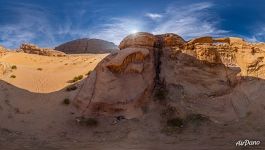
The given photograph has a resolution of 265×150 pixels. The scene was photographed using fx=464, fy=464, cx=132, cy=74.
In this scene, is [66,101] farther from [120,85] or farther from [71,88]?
[120,85]

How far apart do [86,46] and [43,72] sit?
110 feet

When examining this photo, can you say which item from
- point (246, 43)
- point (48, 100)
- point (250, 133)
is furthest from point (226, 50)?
point (48, 100)

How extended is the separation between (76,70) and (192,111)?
33.1 ft

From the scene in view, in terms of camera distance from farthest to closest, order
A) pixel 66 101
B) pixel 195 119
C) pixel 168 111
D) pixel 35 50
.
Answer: pixel 35 50, pixel 66 101, pixel 168 111, pixel 195 119

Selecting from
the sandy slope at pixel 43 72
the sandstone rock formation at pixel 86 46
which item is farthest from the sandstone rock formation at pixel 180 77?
→ the sandstone rock formation at pixel 86 46

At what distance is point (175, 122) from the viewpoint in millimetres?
21922

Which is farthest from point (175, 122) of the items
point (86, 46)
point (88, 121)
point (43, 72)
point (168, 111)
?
point (86, 46)

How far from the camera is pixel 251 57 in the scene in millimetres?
26234

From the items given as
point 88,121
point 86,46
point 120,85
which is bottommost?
point 88,121

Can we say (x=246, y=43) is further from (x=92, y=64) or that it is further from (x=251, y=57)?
(x=92, y=64)

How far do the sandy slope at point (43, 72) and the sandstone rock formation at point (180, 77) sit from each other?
9.93 ft

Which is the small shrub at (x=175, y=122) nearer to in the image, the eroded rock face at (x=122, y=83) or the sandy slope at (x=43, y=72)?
the eroded rock face at (x=122, y=83)

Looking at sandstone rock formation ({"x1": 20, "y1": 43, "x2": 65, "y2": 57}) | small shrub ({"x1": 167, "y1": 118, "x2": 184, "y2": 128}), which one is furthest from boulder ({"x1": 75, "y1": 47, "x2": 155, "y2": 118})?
sandstone rock formation ({"x1": 20, "y1": 43, "x2": 65, "y2": 57})

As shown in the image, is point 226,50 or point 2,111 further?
point 226,50
